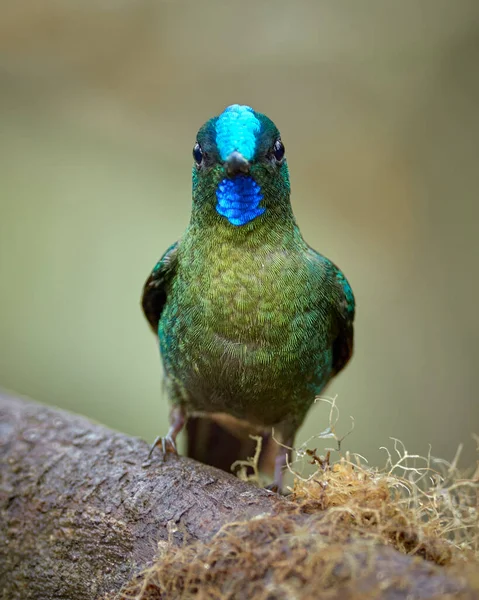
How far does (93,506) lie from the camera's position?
2.92 meters

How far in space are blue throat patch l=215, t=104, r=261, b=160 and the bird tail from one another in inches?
69.9

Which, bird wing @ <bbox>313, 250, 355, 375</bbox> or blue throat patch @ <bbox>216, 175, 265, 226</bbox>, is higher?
blue throat patch @ <bbox>216, 175, 265, 226</bbox>

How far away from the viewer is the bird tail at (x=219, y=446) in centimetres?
391

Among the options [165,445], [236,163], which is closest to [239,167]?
[236,163]

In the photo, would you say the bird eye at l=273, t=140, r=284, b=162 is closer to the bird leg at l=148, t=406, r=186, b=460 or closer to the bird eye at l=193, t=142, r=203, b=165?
the bird eye at l=193, t=142, r=203, b=165

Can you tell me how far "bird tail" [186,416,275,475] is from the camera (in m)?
3.91

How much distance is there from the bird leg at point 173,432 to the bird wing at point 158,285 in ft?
1.94

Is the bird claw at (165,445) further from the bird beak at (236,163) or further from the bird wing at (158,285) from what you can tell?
the bird beak at (236,163)

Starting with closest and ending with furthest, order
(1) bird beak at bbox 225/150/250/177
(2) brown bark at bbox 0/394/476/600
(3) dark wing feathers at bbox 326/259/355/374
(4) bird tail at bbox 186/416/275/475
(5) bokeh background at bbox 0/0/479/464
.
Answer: (2) brown bark at bbox 0/394/476/600 → (1) bird beak at bbox 225/150/250/177 → (3) dark wing feathers at bbox 326/259/355/374 → (4) bird tail at bbox 186/416/275/475 → (5) bokeh background at bbox 0/0/479/464

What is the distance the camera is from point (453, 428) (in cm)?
704

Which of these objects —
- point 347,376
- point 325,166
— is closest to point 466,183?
point 325,166

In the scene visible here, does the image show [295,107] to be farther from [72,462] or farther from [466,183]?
[72,462]

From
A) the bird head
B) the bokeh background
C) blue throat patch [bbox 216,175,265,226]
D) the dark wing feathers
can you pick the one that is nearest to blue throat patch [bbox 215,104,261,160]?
the bird head

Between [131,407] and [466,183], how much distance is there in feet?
15.4
